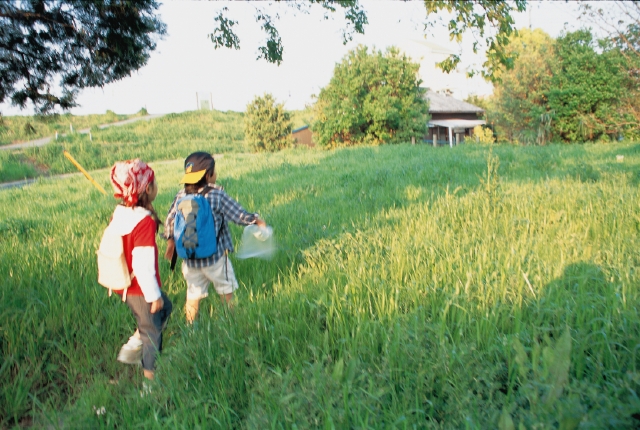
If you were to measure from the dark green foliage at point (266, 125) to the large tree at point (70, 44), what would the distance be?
87.9 ft

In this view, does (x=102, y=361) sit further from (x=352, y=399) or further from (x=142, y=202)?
(x=352, y=399)

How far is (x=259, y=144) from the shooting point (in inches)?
1229

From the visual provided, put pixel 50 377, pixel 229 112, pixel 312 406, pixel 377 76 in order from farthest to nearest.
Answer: pixel 229 112
pixel 377 76
pixel 50 377
pixel 312 406

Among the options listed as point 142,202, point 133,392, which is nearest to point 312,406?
point 133,392

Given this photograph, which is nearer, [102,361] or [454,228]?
[102,361]

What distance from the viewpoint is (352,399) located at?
Result: 7.15ft

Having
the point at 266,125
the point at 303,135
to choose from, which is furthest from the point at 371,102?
the point at 303,135

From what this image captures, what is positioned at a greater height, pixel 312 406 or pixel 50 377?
pixel 312 406

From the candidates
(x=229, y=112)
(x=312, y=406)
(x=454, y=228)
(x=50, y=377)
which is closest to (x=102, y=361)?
(x=50, y=377)

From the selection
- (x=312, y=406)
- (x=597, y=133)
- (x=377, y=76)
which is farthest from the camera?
(x=597, y=133)

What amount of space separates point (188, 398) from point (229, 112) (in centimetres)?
4860

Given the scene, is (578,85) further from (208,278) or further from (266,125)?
(208,278)

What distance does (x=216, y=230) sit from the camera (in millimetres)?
3760

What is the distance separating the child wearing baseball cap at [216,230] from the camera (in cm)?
368
